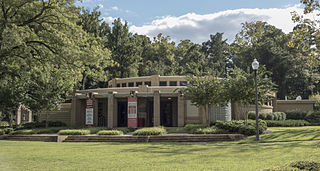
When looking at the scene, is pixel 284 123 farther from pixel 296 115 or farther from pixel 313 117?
pixel 296 115

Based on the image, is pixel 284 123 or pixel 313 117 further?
pixel 313 117

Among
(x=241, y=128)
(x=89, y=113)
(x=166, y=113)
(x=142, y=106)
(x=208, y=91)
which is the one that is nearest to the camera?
(x=241, y=128)

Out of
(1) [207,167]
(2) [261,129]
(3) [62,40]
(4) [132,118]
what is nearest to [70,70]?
(3) [62,40]

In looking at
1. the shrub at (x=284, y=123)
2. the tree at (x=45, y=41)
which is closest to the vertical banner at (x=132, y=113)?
the tree at (x=45, y=41)

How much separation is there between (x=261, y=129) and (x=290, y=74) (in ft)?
119

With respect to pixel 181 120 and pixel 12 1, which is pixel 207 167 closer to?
pixel 12 1

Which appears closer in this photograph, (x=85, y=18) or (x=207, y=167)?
(x=207, y=167)

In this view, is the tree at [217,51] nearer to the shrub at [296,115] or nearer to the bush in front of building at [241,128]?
the shrub at [296,115]

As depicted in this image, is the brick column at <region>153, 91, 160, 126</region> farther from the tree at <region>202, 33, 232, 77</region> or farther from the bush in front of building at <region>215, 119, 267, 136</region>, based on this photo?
the tree at <region>202, 33, 232, 77</region>

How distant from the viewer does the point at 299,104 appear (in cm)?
4141

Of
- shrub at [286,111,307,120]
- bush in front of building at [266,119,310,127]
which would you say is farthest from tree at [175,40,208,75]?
bush in front of building at [266,119,310,127]

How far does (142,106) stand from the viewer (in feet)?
112

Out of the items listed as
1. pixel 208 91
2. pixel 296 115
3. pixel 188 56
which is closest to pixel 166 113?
pixel 208 91

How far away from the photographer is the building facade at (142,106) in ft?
99.8
